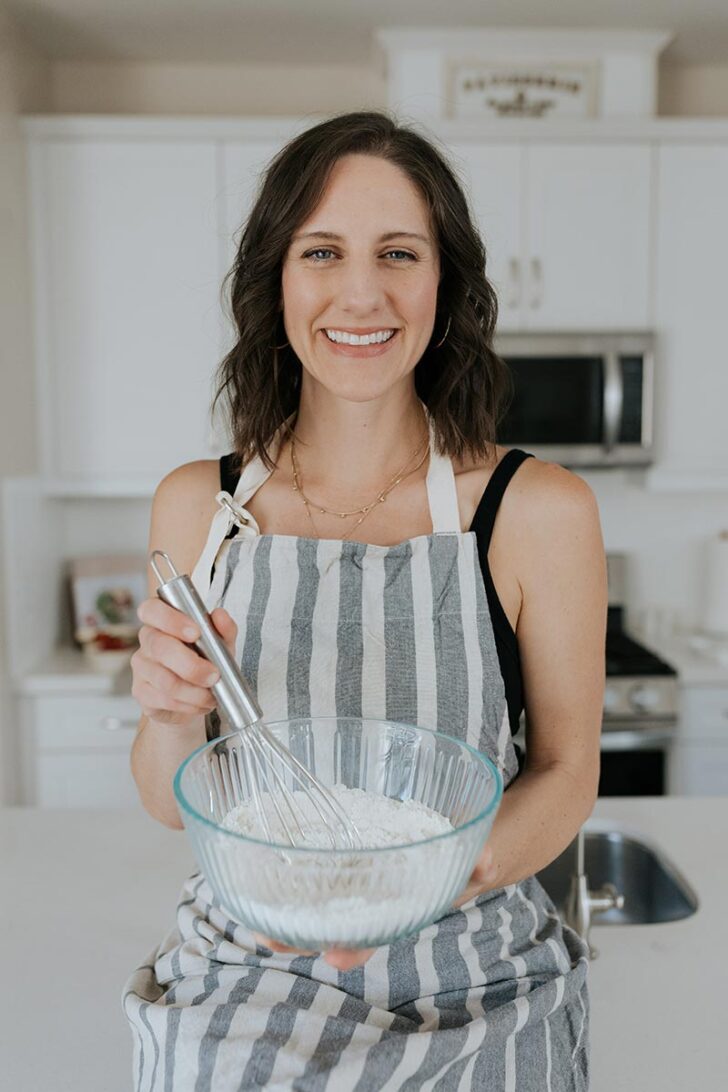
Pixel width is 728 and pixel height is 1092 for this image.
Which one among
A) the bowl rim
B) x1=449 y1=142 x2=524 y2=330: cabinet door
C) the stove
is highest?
x1=449 y1=142 x2=524 y2=330: cabinet door

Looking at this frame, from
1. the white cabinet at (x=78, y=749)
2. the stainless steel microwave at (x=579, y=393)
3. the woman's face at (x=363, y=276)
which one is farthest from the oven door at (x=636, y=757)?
the woman's face at (x=363, y=276)

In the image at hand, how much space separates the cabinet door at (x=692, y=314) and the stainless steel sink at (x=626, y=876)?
164cm

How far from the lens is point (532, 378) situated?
9.23ft

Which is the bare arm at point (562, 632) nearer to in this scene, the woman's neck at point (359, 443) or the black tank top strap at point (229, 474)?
the woman's neck at point (359, 443)

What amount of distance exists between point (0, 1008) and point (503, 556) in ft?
2.32

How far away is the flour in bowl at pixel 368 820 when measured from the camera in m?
0.81

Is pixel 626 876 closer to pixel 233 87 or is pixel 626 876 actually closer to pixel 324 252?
pixel 324 252

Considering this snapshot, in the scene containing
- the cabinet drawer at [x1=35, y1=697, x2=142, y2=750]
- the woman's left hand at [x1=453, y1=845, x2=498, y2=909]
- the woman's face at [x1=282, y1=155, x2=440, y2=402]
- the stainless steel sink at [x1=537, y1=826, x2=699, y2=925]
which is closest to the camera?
the woman's left hand at [x1=453, y1=845, x2=498, y2=909]

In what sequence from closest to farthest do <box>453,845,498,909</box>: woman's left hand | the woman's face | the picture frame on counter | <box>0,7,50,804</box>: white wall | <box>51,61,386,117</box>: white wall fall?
<box>453,845,498,909</box>: woman's left hand → the woman's face → <box>0,7,50,804</box>: white wall → the picture frame on counter → <box>51,61,386,117</box>: white wall

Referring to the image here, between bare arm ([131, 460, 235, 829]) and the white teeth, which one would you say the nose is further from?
bare arm ([131, 460, 235, 829])

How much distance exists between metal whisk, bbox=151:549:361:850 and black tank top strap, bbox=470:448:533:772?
1.02 feet

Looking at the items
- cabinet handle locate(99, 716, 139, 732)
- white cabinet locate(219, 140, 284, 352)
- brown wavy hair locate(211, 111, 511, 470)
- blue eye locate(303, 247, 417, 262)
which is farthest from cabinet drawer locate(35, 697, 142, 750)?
blue eye locate(303, 247, 417, 262)

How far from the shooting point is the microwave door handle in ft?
9.21

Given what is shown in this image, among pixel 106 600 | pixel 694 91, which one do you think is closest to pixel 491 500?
pixel 106 600
